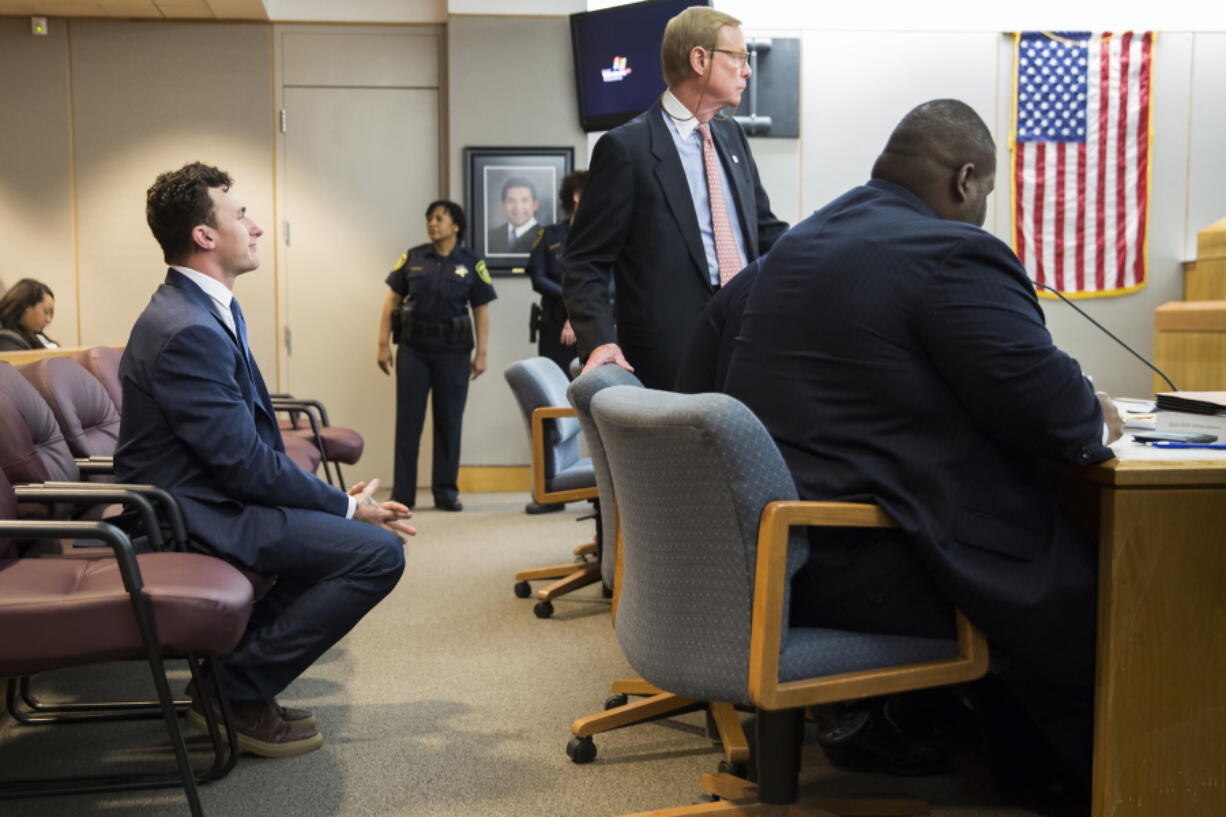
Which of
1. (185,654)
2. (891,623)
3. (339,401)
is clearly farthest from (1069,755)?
(339,401)

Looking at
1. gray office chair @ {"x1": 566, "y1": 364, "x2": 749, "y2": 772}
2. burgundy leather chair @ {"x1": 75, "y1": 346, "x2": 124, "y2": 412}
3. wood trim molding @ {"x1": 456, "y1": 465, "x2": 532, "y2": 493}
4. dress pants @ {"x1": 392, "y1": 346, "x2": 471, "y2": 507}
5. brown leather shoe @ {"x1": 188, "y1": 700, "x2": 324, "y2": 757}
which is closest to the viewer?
gray office chair @ {"x1": 566, "y1": 364, "x2": 749, "y2": 772}

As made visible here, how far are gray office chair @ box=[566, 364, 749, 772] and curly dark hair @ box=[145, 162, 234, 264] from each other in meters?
0.95

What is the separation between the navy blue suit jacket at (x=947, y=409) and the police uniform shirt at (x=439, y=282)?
4215 mm

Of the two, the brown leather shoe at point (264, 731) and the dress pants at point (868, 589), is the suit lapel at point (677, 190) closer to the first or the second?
the dress pants at point (868, 589)

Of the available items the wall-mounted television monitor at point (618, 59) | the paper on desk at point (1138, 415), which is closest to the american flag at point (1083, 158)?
the wall-mounted television monitor at point (618, 59)

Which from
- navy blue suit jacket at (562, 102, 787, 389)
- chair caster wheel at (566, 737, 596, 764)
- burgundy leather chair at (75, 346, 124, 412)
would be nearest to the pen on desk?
navy blue suit jacket at (562, 102, 787, 389)

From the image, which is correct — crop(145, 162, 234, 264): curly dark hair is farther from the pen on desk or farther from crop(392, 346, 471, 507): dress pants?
crop(392, 346, 471, 507): dress pants

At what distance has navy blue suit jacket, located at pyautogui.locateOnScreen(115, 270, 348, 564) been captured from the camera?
235 centimetres

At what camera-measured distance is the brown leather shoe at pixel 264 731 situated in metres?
2.49

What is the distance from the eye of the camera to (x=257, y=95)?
21.9 feet

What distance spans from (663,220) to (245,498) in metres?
1.11

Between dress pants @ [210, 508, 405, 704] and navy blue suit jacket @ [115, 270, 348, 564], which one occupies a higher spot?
navy blue suit jacket @ [115, 270, 348, 564]

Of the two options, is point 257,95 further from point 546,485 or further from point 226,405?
point 226,405

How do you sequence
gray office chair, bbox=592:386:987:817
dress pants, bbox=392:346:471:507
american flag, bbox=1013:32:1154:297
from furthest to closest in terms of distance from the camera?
american flag, bbox=1013:32:1154:297 → dress pants, bbox=392:346:471:507 → gray office chair, bbox=592:386:987:817
